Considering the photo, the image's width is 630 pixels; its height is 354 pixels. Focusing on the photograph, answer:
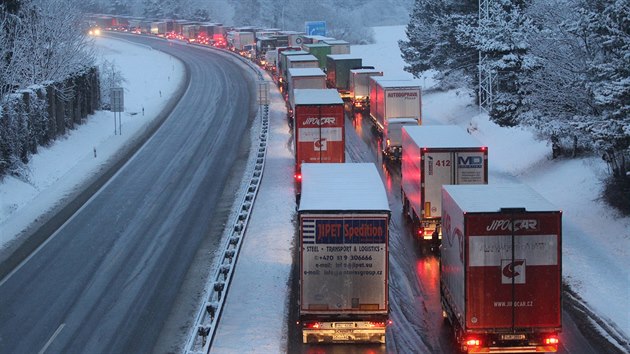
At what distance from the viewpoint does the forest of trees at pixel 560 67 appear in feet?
94.8

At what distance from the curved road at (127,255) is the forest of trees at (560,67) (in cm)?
1448

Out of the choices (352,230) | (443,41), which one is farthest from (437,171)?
(443,41)

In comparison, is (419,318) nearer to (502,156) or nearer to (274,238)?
(274,238)

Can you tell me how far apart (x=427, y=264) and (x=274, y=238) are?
594 centimetres

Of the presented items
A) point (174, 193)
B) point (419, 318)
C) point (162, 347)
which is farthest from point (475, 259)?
point (174, 193)

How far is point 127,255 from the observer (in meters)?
28.0

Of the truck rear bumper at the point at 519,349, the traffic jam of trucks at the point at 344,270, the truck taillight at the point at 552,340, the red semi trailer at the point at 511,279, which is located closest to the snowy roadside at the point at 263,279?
the traffic jam of trucks at the point at 344,270

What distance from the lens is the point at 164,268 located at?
87.2 ft

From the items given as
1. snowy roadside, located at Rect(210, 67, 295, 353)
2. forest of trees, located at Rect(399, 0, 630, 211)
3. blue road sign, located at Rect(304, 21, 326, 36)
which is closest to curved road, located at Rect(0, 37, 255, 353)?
snowy roadside, located at Rect(210, 67, 295, 353)

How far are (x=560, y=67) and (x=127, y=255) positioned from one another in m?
20.4

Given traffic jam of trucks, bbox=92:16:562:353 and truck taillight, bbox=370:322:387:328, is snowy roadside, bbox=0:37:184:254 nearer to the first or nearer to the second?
traffic jam of trucks, bbox=92:16:562:353

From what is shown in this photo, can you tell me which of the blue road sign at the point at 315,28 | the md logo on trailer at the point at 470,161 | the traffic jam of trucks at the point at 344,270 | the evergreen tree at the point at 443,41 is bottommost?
the traffic jam of trucks at the point at 344,270

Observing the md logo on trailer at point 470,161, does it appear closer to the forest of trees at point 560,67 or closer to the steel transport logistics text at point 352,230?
the forest of trees at point 560,67

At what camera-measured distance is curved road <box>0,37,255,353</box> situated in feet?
69.7
